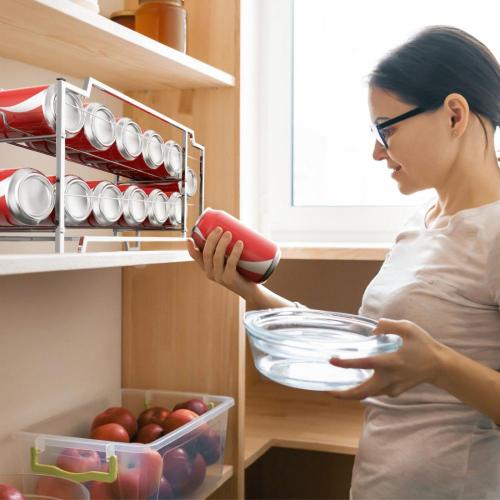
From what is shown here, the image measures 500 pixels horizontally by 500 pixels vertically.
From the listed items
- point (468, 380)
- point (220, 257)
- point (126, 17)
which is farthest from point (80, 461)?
point (126, 17)

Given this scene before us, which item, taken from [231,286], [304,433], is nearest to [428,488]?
[231,286]

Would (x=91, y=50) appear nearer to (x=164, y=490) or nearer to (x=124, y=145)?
(x=124, y=145)

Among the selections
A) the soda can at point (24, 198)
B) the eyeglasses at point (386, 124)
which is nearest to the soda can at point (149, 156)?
the soda can at point (24, 198)

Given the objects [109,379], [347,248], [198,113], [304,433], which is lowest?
[304,433]

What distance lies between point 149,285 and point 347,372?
0.68m

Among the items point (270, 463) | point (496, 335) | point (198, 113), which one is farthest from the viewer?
point (270, 463)

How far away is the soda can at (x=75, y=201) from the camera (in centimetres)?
92

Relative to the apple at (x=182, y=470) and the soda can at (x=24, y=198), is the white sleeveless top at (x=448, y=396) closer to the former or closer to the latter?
the apple at (x=182, y=470)

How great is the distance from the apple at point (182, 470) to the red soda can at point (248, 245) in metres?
0.34

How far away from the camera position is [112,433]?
46.6 inches

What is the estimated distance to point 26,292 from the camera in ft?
3.95

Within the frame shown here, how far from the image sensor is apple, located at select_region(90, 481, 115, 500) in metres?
1.06

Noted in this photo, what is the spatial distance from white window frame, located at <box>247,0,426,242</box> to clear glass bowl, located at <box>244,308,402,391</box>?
820 millimetres

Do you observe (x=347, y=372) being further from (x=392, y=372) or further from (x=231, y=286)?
(x=231, y=286)
